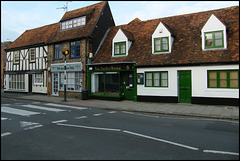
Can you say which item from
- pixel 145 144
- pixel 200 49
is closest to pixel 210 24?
pixel 200 49

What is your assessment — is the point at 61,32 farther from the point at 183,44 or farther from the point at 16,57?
the point at 183,44

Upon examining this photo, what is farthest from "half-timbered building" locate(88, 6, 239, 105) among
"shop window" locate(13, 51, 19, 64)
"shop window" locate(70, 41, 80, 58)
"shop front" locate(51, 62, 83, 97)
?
"shop window" locate(13, 51, 19, 64)

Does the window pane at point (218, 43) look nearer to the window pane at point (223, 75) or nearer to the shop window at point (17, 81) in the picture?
the window pane at point (223, 75)

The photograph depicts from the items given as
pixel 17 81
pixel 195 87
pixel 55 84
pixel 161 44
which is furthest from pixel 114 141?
pixel 17 81

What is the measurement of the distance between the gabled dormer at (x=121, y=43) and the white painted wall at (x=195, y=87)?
2644mm

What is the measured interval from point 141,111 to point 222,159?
702 centimetres

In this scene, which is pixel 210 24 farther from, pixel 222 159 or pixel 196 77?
pixel 222 159

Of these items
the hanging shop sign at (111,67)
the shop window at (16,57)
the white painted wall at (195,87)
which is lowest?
the white painted wall at (195,87)

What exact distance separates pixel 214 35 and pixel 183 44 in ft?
7.29

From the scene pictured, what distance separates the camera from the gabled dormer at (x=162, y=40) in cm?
1497

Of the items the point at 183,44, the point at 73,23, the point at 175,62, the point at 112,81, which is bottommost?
the point at 112,81

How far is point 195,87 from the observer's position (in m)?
13.4

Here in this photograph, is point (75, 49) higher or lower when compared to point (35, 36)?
lower

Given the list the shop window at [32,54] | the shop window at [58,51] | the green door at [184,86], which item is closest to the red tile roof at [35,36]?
the shop window at [32,54]
